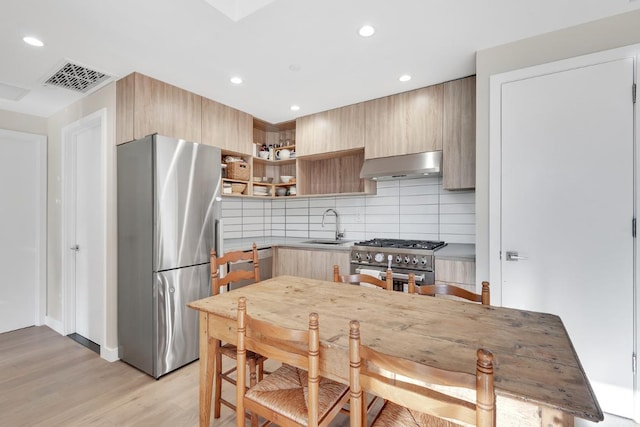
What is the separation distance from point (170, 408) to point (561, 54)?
138 inches

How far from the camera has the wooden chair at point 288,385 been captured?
1007 mm

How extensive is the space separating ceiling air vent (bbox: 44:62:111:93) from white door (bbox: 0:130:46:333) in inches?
49.0

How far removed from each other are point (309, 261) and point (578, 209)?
2351 millimetres

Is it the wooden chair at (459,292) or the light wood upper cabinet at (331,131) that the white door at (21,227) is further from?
the wooden chair at (459,292)

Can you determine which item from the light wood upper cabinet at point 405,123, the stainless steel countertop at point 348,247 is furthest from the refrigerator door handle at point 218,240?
the light wood upper cabinet at point 405,123

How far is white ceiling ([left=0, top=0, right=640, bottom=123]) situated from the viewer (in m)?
1.69

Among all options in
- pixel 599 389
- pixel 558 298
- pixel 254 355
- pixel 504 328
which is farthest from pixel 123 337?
pixel 599 389

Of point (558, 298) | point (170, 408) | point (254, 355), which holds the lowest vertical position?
point (170, 408)

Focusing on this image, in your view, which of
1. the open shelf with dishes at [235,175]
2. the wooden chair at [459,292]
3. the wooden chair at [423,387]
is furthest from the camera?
the open shelf with dishes at [235,175]

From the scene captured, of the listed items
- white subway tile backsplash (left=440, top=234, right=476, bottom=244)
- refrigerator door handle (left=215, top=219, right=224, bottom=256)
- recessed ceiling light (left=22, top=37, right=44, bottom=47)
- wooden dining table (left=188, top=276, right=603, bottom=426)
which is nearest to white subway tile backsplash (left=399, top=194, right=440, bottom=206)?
white subway tile backsplash (left=440, top=234, right=476, bottom=244)

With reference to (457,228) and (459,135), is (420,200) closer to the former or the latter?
(457,228)

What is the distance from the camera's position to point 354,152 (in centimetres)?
348

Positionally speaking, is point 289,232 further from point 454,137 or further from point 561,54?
point 561,54

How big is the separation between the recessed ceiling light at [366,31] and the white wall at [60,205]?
219 centimetres
